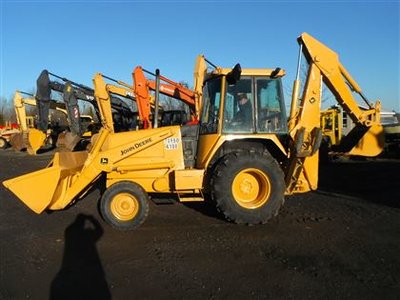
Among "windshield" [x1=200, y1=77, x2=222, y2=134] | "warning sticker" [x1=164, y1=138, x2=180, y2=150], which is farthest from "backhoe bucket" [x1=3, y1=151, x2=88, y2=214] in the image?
"windshield" [x1=200, y1=77, x2=222, y2=134]

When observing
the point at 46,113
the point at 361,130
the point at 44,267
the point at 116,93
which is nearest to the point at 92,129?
the point at 46,113

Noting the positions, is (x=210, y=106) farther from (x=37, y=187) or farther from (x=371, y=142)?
(x=371, y=142)

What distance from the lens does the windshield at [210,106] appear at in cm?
836

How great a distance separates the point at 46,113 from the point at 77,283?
19.3 metres

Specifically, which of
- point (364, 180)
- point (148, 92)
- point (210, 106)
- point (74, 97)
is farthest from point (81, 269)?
point (74, 97)

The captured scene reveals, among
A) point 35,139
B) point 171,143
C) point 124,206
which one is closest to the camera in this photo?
point 124,206

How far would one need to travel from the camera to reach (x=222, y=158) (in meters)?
8.09

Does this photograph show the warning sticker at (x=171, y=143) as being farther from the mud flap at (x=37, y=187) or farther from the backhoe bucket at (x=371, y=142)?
the backhoe bucket at (x=371, y=142)

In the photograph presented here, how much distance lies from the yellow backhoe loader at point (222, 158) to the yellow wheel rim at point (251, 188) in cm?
2

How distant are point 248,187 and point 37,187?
350 cm

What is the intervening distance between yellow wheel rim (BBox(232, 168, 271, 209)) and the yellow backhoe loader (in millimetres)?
17

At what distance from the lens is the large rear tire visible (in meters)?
7.83

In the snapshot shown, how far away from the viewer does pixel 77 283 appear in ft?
17.9

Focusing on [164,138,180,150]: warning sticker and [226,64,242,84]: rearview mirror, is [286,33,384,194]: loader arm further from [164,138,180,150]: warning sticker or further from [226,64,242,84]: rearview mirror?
[164,138,180,150]: warning sticker
